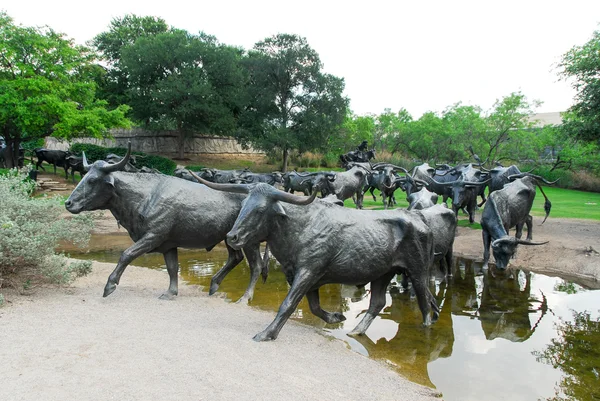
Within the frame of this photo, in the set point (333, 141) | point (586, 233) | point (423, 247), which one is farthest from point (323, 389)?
point (333, 141)

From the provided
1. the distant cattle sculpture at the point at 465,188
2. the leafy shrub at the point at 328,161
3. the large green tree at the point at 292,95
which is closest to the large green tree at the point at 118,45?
the large green tree at the point at 292,95

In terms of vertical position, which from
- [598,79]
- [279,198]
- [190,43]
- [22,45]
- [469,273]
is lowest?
[469,273]

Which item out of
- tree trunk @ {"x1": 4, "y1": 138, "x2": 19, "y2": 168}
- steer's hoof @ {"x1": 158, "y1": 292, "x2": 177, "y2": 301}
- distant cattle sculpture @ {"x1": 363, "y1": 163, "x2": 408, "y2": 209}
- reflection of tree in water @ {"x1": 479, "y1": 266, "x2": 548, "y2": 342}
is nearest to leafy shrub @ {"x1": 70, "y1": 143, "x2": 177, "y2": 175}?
tree trunk @ {"x1": 4, "y1": 138, "x2": 19, "y2": 168}

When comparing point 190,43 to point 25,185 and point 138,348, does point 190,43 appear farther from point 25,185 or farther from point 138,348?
point 138,348

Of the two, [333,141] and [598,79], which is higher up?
[598,79]

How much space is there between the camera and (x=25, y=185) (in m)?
7.31

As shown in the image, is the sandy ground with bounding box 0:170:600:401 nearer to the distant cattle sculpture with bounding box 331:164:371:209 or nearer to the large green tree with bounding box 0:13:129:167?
the distant cattle sculpture with bounding box 331:164:371:209

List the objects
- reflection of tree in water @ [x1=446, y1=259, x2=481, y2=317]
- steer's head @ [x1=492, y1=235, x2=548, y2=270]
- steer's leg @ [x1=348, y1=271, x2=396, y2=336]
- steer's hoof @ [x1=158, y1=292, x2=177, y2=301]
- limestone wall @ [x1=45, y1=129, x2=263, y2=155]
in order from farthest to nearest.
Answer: limestone wall @ [x1=45, y1=129, x2=263, y2=155] < steer's head @ [x1=492, y1=235, x2=548, y2=270] < reflection of tree in water @ [x1=446, y1=259, x2=481, y2=317] < steer's hoof @ [x1=158, y1=292, x2=177, y2=301] < steer's leg @ [x1=348, y1=271, x2=396, y2=336]

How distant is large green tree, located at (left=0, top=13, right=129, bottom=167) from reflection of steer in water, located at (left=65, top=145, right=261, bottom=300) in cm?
1820

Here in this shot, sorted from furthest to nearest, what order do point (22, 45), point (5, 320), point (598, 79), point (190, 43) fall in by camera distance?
point (190, 43) → point (22, 45) → point (598, 79) → point (5, 320)

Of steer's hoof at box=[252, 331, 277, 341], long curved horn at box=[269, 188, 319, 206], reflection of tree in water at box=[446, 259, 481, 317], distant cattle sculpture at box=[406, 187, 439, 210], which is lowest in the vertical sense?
reflection of tree in water at box=[446, 259, 481, 317]

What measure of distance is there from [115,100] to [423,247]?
1587 inches

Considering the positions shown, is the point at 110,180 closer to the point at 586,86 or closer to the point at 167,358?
the point at 167,358

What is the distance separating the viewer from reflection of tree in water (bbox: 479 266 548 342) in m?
6.41
